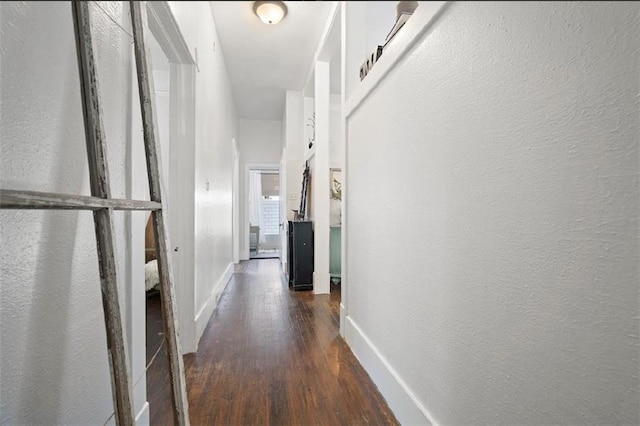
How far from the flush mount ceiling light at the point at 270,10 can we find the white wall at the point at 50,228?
16.1 inches

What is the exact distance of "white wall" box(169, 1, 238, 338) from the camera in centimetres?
47

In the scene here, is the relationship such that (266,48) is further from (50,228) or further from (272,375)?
(272,375)

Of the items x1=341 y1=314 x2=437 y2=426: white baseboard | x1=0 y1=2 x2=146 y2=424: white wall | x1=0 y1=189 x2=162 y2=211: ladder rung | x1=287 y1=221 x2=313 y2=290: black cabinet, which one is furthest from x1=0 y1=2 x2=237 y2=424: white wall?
x1=287 y1=221 x2=313 y2=290: black cabinet

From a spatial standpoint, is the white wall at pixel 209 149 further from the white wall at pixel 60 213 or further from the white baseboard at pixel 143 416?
the white baseboard at pixel 143 416

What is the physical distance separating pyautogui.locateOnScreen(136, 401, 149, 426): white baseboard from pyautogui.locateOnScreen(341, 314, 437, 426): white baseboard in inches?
34.6

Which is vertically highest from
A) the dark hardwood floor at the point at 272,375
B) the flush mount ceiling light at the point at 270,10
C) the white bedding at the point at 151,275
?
the flush mount ceiling light at the point at 270,10

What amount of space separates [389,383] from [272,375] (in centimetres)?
60

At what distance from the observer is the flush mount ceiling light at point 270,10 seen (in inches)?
13.1

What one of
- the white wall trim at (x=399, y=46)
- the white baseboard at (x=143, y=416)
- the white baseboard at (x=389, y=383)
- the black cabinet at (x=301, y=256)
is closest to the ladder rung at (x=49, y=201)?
the white wall trim at (x=399, y=46)

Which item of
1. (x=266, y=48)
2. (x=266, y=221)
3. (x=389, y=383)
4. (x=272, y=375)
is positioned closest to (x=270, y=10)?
(x=266, y=48)

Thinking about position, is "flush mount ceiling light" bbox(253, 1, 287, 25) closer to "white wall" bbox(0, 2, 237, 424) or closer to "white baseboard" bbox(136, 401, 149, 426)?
"white wall" bbox(0, 2, 237, 424)

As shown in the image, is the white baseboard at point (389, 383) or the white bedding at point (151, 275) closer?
the white bedding at point (151, 275)

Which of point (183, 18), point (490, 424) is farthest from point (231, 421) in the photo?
point (183, 18)

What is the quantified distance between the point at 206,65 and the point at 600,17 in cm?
72
